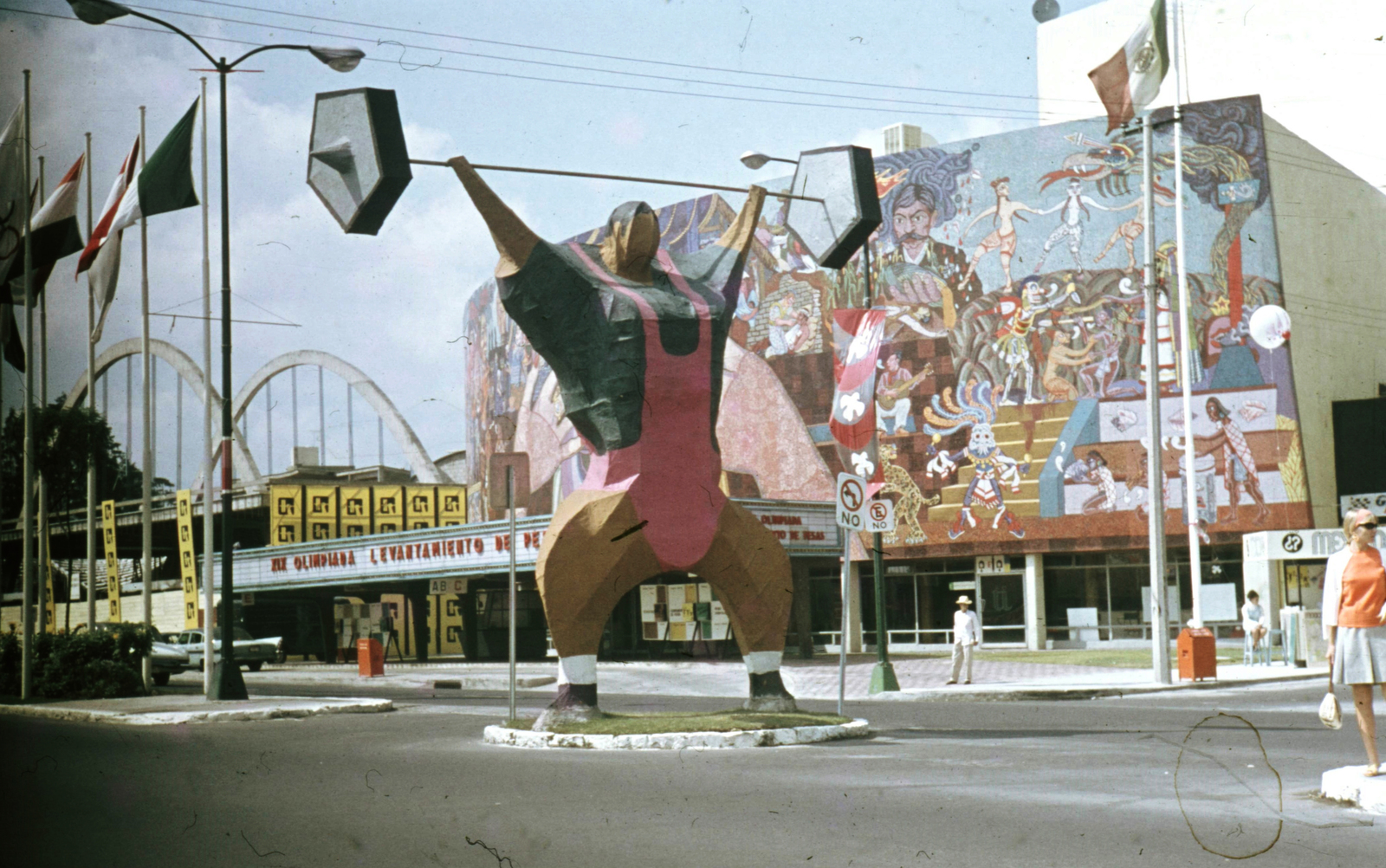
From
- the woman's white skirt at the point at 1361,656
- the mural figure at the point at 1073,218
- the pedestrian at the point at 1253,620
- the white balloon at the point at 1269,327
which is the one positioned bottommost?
the pedestrian at the point at 1253,620

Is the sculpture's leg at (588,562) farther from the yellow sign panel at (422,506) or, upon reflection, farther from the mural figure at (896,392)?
the yellow sign panel at (422,506)

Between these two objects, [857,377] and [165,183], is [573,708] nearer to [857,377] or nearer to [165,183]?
[857,377]

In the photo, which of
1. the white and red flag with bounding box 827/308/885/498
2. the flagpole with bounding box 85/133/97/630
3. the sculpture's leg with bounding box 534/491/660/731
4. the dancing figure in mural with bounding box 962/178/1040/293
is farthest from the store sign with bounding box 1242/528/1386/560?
the flagpole with bounding box 85/133/97/630

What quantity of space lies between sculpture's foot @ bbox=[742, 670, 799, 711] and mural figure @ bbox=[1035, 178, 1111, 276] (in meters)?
28.2

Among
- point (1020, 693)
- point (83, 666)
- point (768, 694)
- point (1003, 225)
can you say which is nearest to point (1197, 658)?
point (1020, 693)

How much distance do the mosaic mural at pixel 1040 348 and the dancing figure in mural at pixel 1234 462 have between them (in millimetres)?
47

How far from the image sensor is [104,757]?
12.9 m

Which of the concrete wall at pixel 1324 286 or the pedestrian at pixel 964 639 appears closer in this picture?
the pedestrian at pixel 964 639

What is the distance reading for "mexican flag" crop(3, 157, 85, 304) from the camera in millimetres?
19844

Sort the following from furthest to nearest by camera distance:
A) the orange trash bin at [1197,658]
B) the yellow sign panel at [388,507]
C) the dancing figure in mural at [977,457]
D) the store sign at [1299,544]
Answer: the yellow sign panel at [388,507], the dancing figure in mural at [977,457], the store sign at [1299,544], the orange trash bin at [1197,658]

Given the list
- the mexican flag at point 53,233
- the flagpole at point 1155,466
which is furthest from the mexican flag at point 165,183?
the flagpole at point 1155,466

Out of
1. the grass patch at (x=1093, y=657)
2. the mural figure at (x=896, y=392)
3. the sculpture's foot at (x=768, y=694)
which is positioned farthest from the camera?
the mural figure at (x=896, y=392)

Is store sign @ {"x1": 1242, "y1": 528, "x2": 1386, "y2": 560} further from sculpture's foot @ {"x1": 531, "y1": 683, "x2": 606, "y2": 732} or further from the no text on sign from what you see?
sculpture's foot @ {"x1": 531, "y1": 683, "x2": 606, "y2": 732}

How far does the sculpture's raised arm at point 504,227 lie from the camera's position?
12.3 meters
